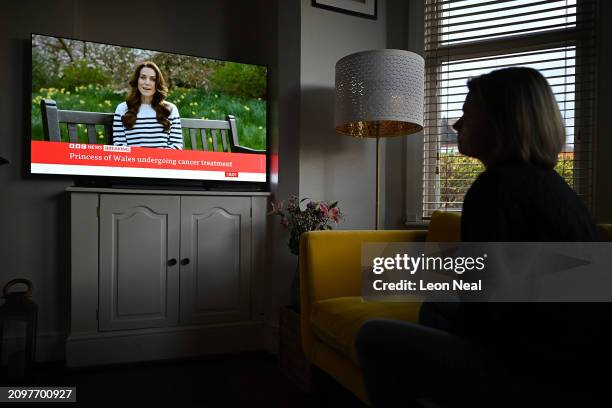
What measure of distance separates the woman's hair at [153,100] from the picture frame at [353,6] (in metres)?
0.96

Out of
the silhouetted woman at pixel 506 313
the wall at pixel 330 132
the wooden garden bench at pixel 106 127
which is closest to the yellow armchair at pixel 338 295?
the silhouetted woman at pixel 506 313

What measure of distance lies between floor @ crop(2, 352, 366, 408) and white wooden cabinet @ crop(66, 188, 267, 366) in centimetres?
9

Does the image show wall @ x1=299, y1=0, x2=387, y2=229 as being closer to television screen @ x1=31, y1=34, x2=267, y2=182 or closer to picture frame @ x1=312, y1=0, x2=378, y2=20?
picture frame @ x1=312, y1=0, x2=378, y2=20

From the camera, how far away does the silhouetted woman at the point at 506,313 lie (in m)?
0.83

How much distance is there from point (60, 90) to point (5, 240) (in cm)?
84

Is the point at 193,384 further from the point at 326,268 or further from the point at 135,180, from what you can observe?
the point at 135,180

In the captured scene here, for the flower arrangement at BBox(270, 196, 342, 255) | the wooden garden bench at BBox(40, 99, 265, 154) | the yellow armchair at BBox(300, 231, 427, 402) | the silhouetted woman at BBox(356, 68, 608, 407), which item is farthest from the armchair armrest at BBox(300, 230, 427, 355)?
the wooden garden bench at BBox(40, 99, 265, 154)

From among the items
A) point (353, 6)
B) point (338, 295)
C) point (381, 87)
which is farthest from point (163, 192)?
point (353, 6)

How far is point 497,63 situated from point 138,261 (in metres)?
2.28

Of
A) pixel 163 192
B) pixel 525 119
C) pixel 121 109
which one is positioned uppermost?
pixel 121 109

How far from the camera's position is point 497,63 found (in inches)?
104

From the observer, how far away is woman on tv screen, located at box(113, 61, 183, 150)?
2.50 metres

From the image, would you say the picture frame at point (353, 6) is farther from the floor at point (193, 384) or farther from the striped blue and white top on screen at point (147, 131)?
the floor at point (193, 384)

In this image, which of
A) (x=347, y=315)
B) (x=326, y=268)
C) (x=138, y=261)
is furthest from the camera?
(x=138, y=261)
